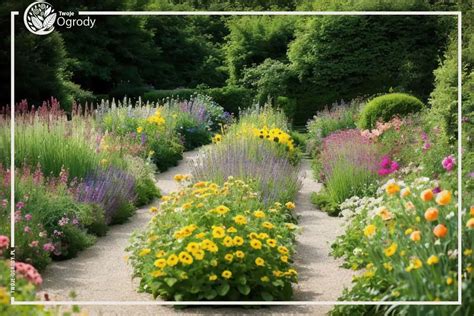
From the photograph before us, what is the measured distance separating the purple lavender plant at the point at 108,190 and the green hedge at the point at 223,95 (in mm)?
3827

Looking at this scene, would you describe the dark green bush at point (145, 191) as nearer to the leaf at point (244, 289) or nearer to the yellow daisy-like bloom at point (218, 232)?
the yellow daisy-like bloom at point (218, 232)

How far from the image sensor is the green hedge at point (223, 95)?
507 inches

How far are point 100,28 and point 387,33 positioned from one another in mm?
4723

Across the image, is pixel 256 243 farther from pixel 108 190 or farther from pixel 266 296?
pixel 108 190

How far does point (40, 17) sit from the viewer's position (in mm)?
5695

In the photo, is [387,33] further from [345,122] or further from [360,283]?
[360,283]

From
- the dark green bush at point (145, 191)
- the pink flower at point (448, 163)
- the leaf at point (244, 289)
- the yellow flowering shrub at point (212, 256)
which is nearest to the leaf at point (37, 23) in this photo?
the yellow flowering shrub at point (212, 256)

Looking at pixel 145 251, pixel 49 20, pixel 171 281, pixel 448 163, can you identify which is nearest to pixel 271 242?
pixel 171 281

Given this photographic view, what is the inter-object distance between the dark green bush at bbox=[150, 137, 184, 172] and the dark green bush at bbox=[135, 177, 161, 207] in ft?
6.14

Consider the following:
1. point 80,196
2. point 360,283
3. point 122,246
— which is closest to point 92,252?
point 122,246

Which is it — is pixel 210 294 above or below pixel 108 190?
below

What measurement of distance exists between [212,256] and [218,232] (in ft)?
0.62

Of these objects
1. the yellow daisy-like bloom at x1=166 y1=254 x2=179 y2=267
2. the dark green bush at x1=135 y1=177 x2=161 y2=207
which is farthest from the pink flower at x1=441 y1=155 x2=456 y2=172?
the dark green bush at x1=135 y1=177 x2=161 y2=207

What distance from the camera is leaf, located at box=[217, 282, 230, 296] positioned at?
17.9 ft
